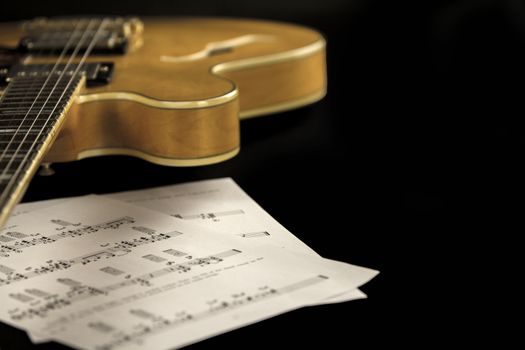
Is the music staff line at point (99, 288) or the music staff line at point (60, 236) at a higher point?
the music staff line at point (99, 288)

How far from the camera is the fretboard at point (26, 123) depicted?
698 mm

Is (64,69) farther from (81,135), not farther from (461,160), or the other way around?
(461,160)

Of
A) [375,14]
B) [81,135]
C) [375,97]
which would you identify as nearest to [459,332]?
[81,135]

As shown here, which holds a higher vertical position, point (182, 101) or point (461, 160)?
point (182, 101)

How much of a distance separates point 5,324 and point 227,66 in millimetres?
563

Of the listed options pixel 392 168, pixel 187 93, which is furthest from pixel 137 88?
pixel 392 168

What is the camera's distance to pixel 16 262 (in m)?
0.78

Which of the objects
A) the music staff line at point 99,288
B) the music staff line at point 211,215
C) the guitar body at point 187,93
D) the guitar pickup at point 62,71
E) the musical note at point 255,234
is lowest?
the music staff line at point 211,215

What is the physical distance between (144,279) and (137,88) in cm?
32

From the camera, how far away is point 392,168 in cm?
105

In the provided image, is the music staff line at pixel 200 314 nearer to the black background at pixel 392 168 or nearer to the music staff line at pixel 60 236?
the black background at pixel 392 168

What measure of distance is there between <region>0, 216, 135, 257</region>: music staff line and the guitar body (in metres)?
0.09

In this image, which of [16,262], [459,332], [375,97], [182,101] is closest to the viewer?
[459,332]

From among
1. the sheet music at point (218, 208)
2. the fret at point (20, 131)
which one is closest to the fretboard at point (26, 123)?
the fret at point (20, 131)
